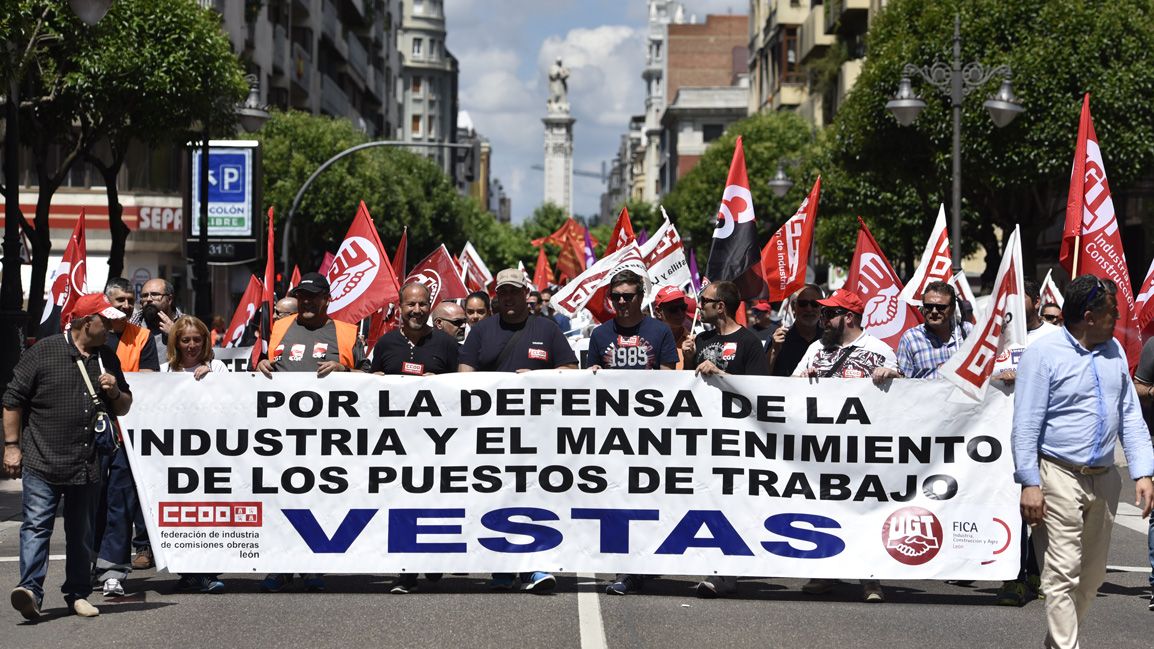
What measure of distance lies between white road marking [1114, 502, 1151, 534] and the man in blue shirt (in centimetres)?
598

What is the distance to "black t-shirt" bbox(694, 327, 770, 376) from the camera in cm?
1014

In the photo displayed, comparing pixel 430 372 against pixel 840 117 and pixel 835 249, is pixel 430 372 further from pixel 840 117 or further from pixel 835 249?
pixel 835 249

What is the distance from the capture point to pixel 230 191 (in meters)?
34.4

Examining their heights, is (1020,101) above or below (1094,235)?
above

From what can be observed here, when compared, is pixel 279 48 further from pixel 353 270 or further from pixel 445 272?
pixel 353 270

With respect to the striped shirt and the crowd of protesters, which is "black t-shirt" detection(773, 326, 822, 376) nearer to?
the crowd of protesters

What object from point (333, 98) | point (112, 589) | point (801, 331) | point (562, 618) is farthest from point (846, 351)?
point (333, 98)

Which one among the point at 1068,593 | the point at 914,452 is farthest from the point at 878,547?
the point at 1068,593

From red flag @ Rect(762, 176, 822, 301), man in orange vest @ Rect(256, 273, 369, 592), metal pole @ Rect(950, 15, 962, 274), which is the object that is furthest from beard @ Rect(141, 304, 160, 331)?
metal pole @ Rect(950, 15, 962, 274)

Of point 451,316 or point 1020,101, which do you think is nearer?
point 451,316

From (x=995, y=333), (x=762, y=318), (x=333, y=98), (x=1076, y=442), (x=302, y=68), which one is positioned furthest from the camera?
(x=333, y=98)

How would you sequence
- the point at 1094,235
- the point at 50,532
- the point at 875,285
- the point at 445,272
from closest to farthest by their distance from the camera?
the point at 50,532 → the point at 1094,235 → the point at 875,285 → the point at 445,272

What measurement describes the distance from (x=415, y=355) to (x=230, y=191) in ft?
82.1

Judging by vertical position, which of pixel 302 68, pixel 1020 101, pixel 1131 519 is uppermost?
pixel 302 68
